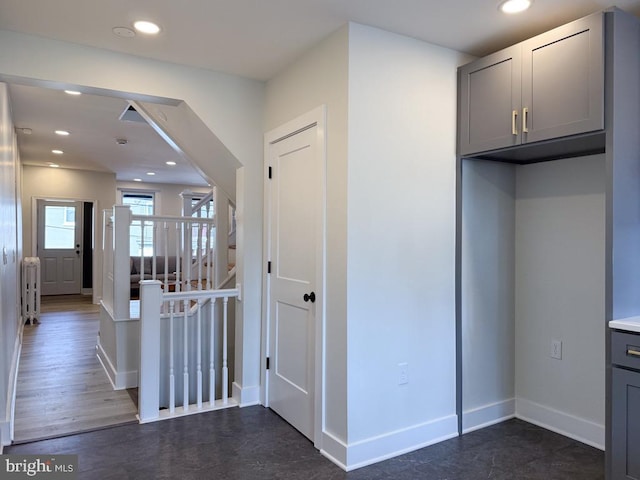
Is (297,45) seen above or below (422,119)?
above

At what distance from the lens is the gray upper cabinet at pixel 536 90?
7.22 feet

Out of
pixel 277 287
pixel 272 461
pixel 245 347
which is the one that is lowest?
pixel 272 461

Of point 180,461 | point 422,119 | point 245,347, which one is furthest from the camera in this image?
point 245,347

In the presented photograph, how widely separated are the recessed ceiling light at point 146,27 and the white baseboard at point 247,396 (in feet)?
8.00

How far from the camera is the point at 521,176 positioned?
317 centimetres

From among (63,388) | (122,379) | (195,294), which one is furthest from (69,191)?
(195,294)

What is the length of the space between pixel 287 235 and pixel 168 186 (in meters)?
8.33

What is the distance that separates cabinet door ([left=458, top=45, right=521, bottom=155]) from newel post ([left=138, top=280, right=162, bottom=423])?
7.47ft

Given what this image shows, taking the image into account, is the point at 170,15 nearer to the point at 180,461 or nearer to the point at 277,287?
the point at 277,287

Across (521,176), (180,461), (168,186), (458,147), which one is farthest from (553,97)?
(168,186)

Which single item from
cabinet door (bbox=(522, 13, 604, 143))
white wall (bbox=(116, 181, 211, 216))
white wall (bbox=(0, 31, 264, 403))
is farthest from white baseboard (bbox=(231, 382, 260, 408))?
white wall (bbox=(116, 181, 211, 216))

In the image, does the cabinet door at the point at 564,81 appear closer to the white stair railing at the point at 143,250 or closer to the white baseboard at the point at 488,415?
the white baseboard at the point at 488,415

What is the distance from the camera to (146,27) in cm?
255

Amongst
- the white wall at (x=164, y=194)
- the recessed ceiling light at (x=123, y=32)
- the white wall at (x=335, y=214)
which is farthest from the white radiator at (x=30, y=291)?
the white wall at (x=335, y=214)
